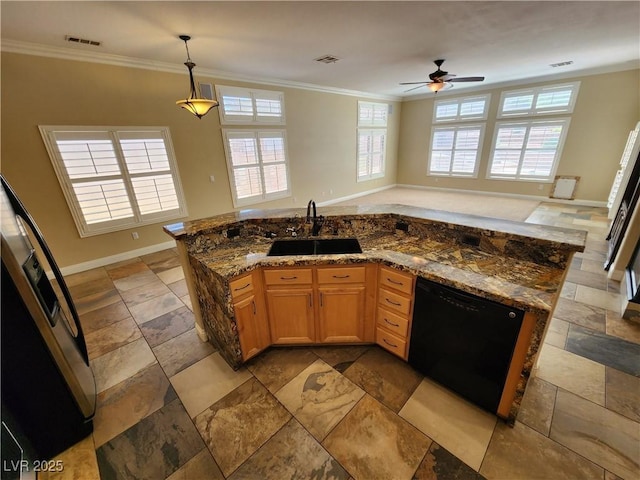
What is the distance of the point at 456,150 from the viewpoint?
27.0ft

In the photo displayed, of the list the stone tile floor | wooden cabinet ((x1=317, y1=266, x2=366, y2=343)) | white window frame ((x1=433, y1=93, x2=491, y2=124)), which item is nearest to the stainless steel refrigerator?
the stone tile floor

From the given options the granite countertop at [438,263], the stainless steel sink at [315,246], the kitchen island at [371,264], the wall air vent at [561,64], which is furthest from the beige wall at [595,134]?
the stainless steel sink at [315,246]

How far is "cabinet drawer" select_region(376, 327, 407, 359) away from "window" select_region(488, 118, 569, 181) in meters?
7.65

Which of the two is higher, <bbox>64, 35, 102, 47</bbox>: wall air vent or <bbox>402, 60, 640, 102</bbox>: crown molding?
<bbox>402, 60, 640, 102</bbox>: crown molding

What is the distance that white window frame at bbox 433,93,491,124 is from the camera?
742 centimetres

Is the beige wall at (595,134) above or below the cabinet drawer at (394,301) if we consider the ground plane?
above

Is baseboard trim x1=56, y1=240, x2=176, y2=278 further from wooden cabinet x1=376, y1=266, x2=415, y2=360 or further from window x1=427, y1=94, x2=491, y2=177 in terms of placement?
window x1=427, y1=94, x2=491, y2=177

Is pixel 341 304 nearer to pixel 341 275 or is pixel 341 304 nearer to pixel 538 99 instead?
pixel 341 275

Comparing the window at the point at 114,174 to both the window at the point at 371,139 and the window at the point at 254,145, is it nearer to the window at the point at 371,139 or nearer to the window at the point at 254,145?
the window at the point at 254,145

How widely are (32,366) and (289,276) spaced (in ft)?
5.11

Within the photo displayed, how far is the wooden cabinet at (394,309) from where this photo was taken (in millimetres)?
1941

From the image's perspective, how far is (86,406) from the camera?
5.59 feet

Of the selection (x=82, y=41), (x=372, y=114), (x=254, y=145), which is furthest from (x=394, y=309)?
(x=372, y=114)

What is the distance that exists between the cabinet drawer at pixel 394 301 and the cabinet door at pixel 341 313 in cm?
15
